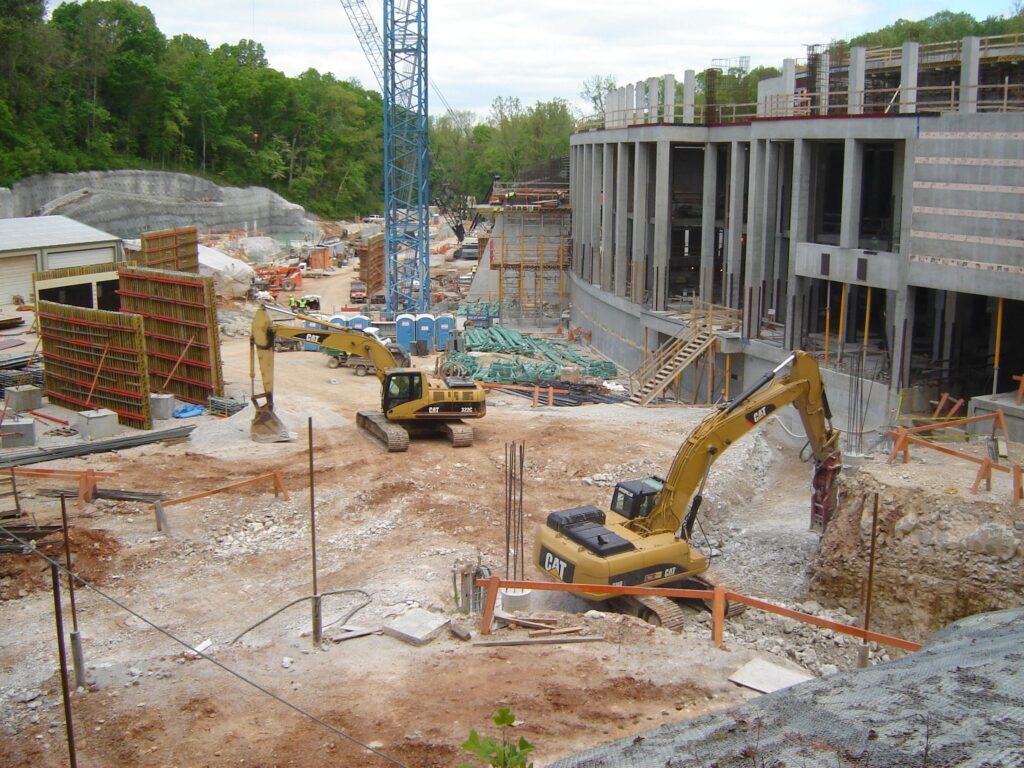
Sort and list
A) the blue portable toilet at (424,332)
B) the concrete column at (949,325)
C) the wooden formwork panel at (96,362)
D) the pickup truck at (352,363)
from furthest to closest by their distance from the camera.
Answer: the blue portable toilet at (424,332) < the pickup truck at (352,363) < the wooden formwork panel at (96,362) < the concrete column at (949,325)

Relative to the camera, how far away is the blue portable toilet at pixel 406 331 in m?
43.2

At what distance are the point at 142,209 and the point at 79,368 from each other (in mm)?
44792

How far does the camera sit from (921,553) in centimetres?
1775

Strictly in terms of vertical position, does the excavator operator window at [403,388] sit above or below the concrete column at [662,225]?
below

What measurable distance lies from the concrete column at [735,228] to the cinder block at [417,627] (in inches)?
853

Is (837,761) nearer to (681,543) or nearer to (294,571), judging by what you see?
(681,543)

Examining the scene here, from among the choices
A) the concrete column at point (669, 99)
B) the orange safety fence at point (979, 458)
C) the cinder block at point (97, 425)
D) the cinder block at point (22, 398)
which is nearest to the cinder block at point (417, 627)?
the orange safety fence at point (979, 458)

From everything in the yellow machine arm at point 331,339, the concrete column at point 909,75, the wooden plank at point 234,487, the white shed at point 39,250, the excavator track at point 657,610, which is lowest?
the excavator track at point 657,610

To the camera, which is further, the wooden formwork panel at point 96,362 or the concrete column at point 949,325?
the wooden formwork panel at point 96,362

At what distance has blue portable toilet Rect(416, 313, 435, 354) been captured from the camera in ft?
Result: 143

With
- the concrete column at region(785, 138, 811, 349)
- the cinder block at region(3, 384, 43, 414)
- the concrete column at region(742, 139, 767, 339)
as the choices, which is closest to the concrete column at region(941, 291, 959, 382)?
the concrete column at region(785, 138, 811, 349)

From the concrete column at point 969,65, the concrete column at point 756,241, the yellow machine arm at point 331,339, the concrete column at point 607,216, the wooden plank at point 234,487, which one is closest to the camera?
the wooden plank at point 234,487

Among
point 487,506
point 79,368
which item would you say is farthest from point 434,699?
point 79,368

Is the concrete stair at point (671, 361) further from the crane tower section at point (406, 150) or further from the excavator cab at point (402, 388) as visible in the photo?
the crane tower section at point (406, 150)
